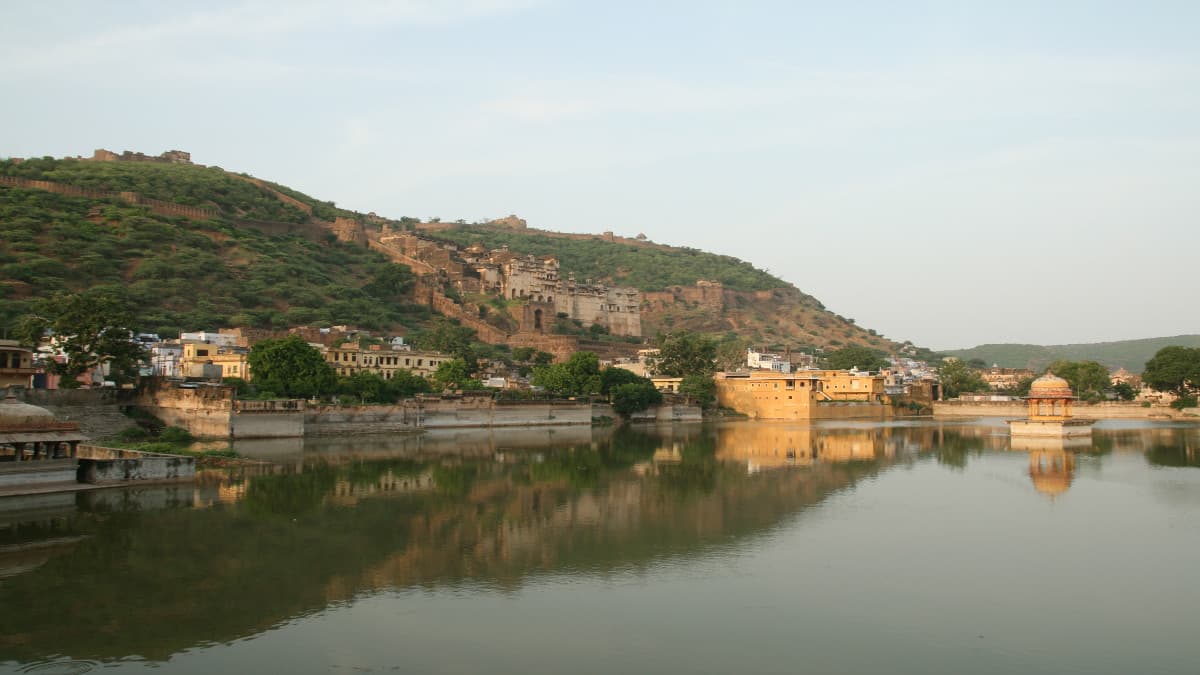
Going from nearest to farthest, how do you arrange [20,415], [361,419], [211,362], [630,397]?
[20,415]
[361,419]
[211,362]
[630,397]

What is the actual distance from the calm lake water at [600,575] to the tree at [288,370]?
1339cm

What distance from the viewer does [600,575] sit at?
14227 mm

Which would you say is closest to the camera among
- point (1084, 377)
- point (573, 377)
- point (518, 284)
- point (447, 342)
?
point (573, 377)

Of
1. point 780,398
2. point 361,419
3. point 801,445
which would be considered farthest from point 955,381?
point 361,419

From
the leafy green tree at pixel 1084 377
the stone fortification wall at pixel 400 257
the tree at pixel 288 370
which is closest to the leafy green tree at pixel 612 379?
the tree at pixel 288 370

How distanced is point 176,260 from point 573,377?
29.7 meters

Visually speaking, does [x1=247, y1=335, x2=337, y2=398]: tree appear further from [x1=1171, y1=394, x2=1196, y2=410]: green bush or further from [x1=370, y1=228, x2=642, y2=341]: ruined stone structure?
[x1=1171, y1=394, x2=1196, y2=410]: green bush

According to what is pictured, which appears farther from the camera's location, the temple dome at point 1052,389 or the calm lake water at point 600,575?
the temple dome at point 1052,389

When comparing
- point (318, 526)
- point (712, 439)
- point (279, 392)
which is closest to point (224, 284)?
point (279, 392)

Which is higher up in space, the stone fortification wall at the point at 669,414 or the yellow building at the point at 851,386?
the yellow building at the point at 851,386

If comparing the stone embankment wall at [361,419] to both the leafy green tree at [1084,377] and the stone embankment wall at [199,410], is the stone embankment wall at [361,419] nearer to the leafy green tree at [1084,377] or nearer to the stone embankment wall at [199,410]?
the stone embankment wall at [199,410]

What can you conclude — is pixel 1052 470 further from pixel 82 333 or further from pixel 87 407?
pixel 82 333

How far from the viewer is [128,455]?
23.2m

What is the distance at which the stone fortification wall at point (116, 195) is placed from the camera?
68375 mm
